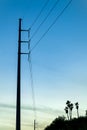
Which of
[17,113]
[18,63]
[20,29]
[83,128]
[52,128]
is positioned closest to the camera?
[17,113]

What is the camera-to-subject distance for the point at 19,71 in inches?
722

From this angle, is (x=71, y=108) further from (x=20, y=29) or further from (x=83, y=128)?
(x=20, y=29)

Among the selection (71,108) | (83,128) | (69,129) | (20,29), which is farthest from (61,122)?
(20,29)

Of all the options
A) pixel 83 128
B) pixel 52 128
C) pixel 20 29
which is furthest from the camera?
pixel 52 128

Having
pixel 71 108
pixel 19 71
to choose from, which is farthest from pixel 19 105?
pixel 71 108

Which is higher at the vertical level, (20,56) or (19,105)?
(20,56)

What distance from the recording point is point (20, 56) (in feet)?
61.9

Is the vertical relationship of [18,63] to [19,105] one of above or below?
above

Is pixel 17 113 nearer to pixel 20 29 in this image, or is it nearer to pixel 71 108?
pixel 20 29

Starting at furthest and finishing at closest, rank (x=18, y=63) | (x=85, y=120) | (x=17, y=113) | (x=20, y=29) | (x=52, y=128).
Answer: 1. (x=52, y=128)
2. (x=85, y=120)
3. (x=20, y=29)
4. (x=18, y=63)
5. (x=17, y=113)

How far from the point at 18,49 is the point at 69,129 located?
6381cm

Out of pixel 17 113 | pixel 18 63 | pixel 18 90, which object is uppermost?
pixel 18 63

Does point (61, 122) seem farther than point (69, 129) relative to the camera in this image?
Yes

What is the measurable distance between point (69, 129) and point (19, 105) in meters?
64.8
